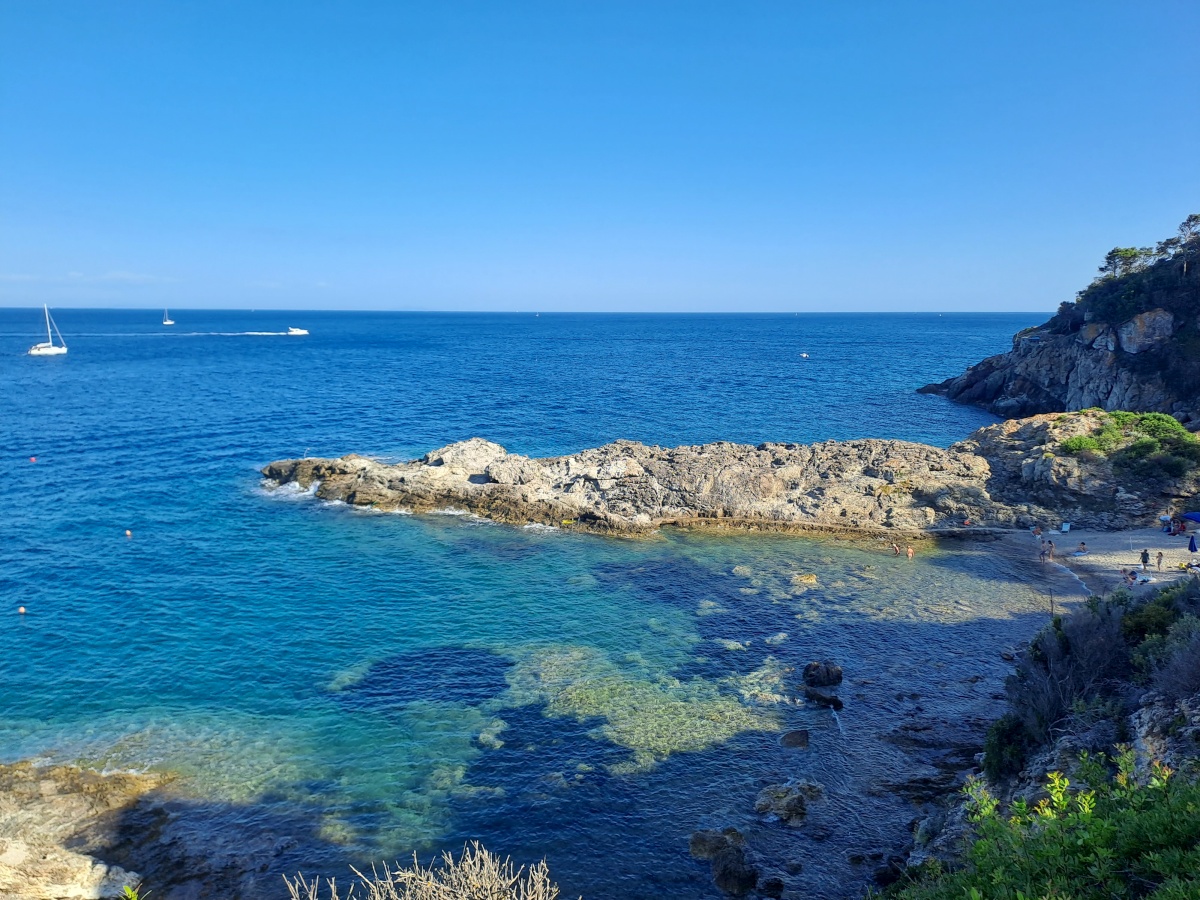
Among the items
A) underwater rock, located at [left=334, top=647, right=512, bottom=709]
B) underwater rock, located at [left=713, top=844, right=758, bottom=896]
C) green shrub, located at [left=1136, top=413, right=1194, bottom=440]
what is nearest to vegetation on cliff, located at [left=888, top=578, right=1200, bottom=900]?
underwater rock, located at [left=713, top=844, right=758, bottom=896]

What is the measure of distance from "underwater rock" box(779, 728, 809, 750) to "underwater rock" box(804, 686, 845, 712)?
166 cm

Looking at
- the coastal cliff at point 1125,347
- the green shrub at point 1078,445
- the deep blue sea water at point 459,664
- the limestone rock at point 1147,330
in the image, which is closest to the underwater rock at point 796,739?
the deep blue sea water at point 459,664

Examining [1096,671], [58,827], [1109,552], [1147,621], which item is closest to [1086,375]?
[1109,552]

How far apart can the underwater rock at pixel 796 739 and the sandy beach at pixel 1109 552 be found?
1870cm

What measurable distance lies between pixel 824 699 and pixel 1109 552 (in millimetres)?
22493

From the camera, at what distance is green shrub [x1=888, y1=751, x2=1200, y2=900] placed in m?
8.13

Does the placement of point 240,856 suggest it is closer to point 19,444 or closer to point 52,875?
point 52,875

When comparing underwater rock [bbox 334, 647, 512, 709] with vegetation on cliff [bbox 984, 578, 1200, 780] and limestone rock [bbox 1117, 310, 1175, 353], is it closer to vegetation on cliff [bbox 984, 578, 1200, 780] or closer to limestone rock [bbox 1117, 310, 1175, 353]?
vegetation on cliff [bbox 984, 578, 1200, 780]

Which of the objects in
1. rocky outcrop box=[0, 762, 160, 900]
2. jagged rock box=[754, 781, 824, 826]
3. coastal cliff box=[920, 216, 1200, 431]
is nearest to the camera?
rocky outcrop box=[0, 762, 160, 900]

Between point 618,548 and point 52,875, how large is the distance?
27206 millimetres

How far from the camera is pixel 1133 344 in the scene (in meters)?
60.6

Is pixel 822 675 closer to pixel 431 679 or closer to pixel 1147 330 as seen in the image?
pixel 431 679

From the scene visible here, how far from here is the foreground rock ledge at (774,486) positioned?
1607 inches

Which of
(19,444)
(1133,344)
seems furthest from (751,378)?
(19,444)
